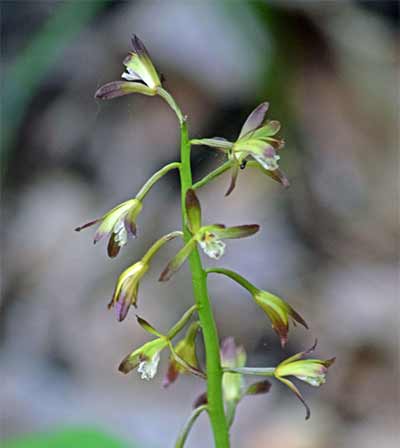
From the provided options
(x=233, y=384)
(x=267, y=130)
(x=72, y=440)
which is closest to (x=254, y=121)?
(x=267, y=130)

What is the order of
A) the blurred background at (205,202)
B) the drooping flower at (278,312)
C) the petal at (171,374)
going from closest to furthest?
the drooping flower at (278,312), the petal at (171,374), the blurred background at (205,202)

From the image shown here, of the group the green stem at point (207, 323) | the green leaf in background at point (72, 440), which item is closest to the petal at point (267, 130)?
the green stem at point (207, 323)

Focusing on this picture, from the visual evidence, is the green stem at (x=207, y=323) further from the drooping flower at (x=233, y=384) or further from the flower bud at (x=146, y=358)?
the drooping flower at (x=233, y=384)

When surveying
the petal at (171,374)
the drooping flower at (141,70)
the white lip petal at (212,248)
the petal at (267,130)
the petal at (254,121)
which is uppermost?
the drooping flower at (141,70)

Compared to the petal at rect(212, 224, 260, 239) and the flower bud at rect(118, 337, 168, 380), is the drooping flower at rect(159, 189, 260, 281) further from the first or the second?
the flower bud at rect(118, 337, 168, 380)

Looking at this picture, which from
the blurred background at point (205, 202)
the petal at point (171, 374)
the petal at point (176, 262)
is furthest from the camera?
the blurred background at point (205, 202)

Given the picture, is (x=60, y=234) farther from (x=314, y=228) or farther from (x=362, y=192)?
(x=362, y=192)
